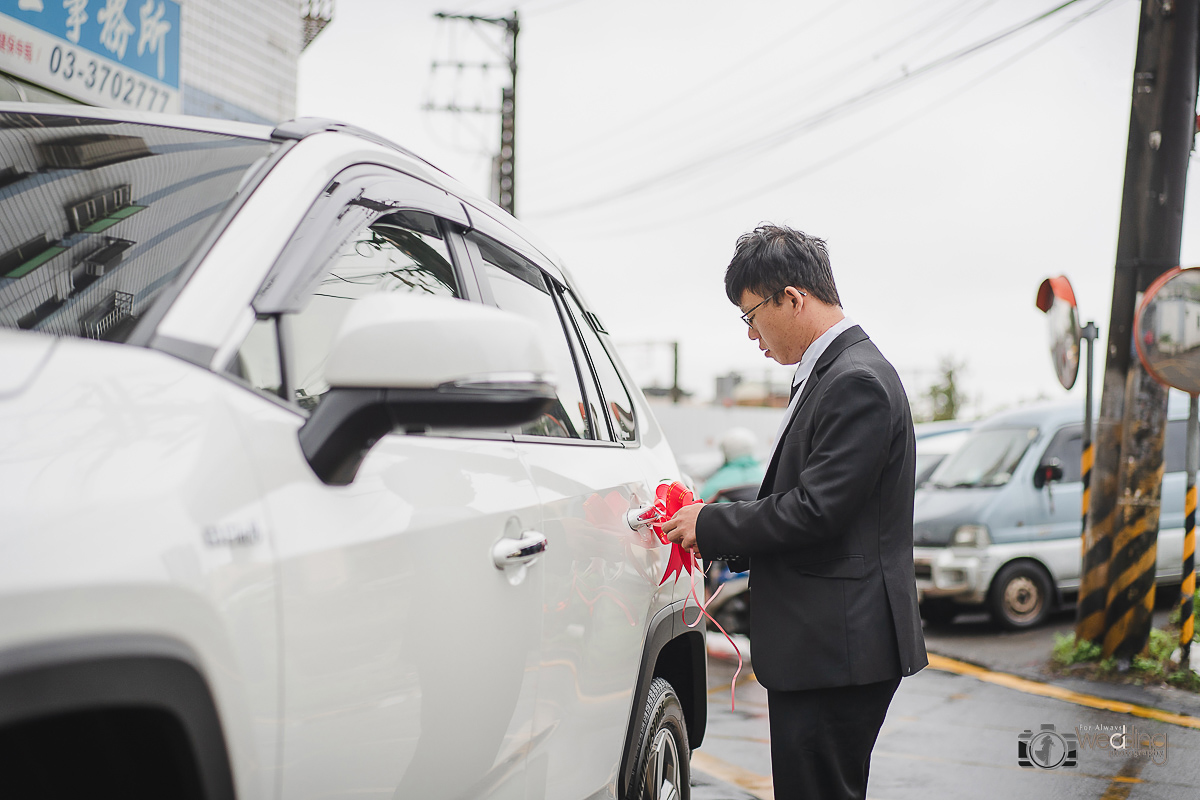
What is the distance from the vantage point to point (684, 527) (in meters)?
2.50

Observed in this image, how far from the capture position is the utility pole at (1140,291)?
6.25 metres

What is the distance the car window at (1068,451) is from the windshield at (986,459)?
206mm

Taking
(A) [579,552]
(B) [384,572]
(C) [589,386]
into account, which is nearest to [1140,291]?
(C) [589,386]

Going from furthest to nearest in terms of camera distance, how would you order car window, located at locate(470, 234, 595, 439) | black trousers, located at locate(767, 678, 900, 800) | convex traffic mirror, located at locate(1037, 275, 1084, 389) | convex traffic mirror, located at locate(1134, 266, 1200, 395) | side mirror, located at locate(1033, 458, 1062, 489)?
1. side mirror, located at locate(1033, 458, 1062, 489)
2. convex traffic mirror, located at locate(1037, 275, 1084, 389)
3. convex traffic mirror, located at locate(1134, 266, 1200, 395)
4. black trousers, located at locate(767, 678, 900, 800)
5. car window, located at locate(470, 234, 595, 439)

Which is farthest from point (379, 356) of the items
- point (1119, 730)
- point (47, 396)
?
point (1119, 730)

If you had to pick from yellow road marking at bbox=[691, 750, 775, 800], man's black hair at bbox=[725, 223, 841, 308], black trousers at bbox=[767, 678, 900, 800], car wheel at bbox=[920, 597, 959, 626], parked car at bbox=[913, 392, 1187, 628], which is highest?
man's black hair at bbox=[725, 223, 841, 308]

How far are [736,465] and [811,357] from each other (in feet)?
19.6

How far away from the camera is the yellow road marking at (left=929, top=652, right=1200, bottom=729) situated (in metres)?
5.46

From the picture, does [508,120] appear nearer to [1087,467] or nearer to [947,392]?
[1087,467]

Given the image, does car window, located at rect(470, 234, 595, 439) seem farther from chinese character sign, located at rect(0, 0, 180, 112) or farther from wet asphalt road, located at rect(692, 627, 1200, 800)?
chinese character sign, located at rect(0, 0, 180, 112)

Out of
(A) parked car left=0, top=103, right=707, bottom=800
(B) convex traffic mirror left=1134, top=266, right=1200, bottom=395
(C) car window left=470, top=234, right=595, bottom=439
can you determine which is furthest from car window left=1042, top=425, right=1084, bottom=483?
(A) parked car left=0, top=103, right=707, bottom=800

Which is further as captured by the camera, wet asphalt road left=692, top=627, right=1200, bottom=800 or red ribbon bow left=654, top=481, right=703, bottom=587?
wet asphalt road left=692, top=627, right=1200, bottom=800

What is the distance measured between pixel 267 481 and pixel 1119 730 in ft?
18.1

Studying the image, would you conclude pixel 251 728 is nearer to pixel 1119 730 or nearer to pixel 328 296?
pixel 328 296
